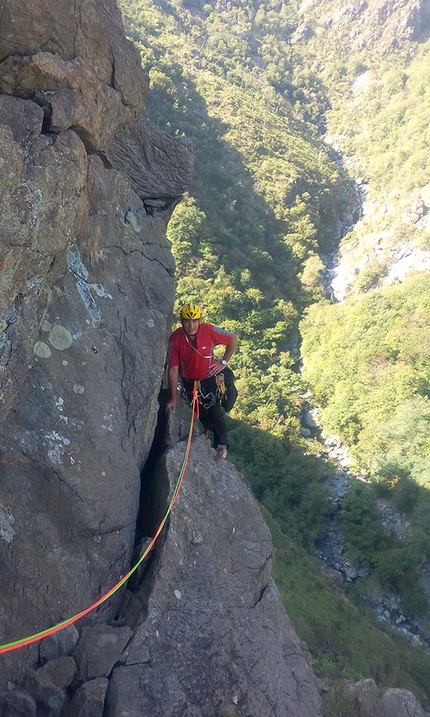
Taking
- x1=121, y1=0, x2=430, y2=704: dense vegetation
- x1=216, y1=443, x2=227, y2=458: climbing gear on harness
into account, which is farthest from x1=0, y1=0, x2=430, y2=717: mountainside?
x1=121, y1=0, x2=430, y2=704: dense vegetation

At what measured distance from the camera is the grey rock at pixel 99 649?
15.2ft

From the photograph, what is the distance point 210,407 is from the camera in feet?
24.0

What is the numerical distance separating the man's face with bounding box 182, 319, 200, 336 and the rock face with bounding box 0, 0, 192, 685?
15.3 inches

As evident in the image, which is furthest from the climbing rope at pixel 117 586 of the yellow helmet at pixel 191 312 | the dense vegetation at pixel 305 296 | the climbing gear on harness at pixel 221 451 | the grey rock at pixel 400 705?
the dense vegetation at pixel 305 296

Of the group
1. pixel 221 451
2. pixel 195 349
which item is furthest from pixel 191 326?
pixel 221 451

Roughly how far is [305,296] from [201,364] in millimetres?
33375

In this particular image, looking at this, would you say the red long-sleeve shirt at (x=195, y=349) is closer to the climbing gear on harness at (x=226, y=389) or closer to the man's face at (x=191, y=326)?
the man's face at (x=191, y=326)

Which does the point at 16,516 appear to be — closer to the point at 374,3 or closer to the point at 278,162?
the point at 278,162

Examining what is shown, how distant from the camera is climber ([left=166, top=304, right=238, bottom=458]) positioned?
21.3 feet

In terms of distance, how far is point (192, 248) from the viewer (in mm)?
35812

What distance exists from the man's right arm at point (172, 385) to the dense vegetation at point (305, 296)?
17.4 ft

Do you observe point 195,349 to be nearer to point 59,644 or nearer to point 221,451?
point 221,451

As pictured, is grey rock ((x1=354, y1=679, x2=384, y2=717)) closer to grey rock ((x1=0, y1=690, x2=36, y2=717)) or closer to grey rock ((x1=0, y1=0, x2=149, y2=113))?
grey rock ((x1=0, y1=690, x2=36, y2=717))

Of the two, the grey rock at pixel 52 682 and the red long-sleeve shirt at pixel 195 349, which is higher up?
the red long-sleeve shirt at pixel 195 349
